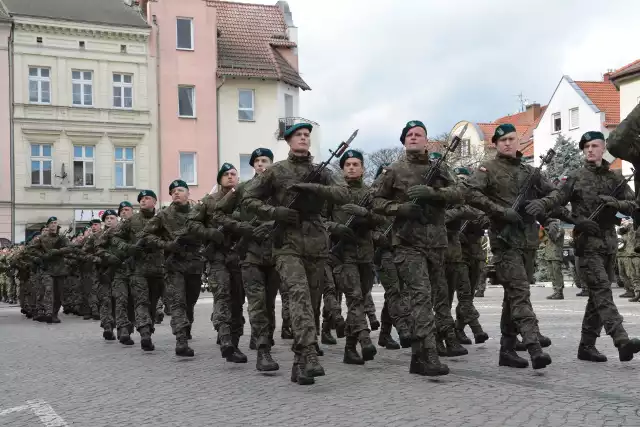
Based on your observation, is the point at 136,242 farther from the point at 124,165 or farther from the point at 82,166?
the point at 124,165

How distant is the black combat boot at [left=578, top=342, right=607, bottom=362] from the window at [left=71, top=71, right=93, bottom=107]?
1369 inches

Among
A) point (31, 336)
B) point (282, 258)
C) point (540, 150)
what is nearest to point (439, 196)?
point (282, 258)

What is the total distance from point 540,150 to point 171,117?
25101mm

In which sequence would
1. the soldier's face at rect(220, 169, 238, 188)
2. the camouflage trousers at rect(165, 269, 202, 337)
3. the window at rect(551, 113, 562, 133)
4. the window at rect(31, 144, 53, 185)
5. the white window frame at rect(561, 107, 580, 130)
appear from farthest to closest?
1. the window at rect(551, 113, 562, 133)
2. the white window frame at rect(561, 107, 580, 130)
3. the window at rect(31, 144, 53, 185)
4. the camouflage trousers at rect(165, 269, 202, 337)
5. the soldier's face at rect(220, 169, 238, 188)

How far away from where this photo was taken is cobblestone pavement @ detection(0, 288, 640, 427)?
268 inches

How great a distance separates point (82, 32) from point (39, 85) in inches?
119

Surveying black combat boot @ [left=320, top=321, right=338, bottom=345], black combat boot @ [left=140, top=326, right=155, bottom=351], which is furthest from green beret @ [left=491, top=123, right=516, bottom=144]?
black combat boot @ [left=140, top=326, right=155, bottom=351]

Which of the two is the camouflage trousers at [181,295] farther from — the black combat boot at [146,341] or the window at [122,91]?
the window at [122,91]

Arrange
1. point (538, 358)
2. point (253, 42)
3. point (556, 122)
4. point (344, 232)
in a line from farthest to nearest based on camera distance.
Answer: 1. point (556, 122)
2. point (253, 42)
3. point (344, 232)
4. point (538, 358)

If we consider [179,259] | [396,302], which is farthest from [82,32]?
[396,302]

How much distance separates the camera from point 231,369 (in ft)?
32.4

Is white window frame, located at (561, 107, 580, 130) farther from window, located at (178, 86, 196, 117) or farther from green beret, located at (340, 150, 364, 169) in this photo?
green beret, located at (340, 150, 364, 169)

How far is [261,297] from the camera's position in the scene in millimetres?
9594

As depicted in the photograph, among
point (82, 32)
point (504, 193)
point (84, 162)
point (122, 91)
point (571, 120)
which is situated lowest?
point (504, 193)
